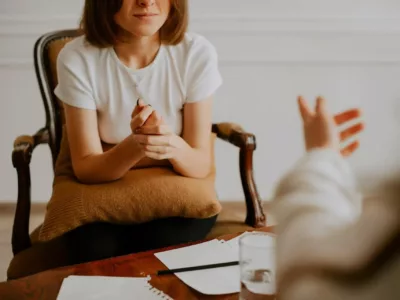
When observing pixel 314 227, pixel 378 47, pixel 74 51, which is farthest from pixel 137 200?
pixel 378 47

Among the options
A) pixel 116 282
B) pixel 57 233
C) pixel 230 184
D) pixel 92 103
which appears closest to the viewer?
pixel 116 282

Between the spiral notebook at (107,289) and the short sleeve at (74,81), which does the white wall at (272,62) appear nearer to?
the short sleeve at (74,81)

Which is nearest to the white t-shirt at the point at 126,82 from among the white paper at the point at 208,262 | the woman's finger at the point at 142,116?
the woman's finger at the point at 142,116

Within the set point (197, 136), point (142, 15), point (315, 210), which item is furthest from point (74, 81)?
point (315, 210)

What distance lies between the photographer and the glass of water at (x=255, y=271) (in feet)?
3.22

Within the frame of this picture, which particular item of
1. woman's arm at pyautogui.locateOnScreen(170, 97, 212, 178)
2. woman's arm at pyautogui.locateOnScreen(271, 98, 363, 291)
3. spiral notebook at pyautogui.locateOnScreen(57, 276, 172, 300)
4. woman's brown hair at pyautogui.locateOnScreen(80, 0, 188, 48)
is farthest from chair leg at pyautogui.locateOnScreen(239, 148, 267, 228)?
woman's arm at pyautogui.locateOnScreen(271, 98, 363, 291)

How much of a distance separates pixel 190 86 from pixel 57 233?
1.69 ft

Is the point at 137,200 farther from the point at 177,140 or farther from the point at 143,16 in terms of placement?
the point at 143,16

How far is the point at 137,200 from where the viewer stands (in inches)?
54.7

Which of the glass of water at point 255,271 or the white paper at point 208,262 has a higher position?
the glass of water at point 255,271

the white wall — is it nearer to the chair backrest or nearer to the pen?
the chair backrest

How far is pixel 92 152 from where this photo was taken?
1.50m

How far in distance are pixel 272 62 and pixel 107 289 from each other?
1.58 m

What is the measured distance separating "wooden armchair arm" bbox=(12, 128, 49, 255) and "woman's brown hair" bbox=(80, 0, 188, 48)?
13.2 inches
